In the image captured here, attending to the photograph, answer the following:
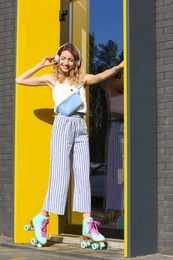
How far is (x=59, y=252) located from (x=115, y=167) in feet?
3.46

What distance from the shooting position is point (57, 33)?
21.4 feet

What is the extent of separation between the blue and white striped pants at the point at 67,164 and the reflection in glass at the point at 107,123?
527 mm

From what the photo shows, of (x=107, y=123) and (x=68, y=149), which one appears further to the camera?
(x=107, y=123)

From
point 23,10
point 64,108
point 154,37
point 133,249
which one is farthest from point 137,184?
point 23,10

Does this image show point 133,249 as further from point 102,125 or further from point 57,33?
point 57,33

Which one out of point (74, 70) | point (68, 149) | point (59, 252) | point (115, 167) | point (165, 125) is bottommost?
point (59, 252)

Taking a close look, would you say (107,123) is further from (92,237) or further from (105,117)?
(92,237)

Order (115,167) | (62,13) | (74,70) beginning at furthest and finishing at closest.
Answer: (62,13) < (115,167) < (74,70)

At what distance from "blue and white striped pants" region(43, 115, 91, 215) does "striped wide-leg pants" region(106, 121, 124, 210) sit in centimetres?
50

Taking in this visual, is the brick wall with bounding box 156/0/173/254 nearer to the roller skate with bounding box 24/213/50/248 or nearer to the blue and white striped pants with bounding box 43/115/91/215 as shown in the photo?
the blue and white striped pants with bounding box 43/115/91/215

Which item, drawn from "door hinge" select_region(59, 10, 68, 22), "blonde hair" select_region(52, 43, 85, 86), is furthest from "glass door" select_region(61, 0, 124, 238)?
"blonde hair" select_region(52, 43, 85, 86)

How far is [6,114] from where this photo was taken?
22.6ft

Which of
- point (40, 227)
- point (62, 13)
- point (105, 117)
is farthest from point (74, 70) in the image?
point (40, 227)

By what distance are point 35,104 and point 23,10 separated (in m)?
0.94
